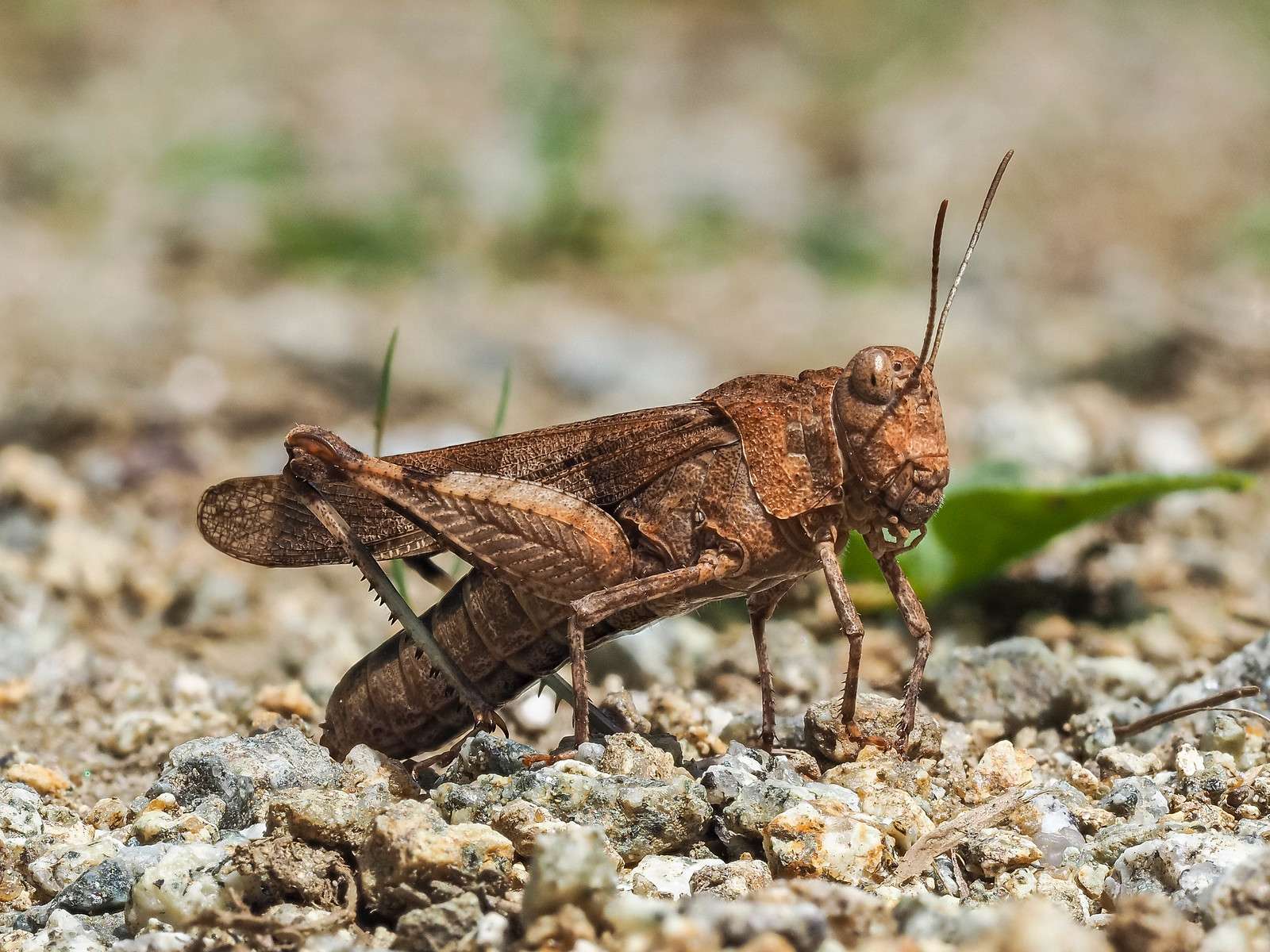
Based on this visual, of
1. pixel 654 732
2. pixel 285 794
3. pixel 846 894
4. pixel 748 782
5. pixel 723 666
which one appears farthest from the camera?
pixel 723 666

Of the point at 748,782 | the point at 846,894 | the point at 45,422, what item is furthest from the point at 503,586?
the point at 45,422

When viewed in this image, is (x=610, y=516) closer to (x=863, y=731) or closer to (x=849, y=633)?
(x=849, y=633)

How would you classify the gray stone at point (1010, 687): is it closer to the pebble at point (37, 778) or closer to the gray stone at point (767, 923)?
the gray stone at point (767, 923)

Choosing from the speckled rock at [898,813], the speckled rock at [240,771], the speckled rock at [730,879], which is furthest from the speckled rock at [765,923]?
the speckled rock at [240,771]

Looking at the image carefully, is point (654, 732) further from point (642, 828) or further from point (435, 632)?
point (642, 828)

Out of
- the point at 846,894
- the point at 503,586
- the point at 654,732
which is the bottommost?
the point at 846,894

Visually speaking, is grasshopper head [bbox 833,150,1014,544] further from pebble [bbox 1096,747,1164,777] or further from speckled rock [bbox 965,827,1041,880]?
speckled rock [bbox 965,827,1041,880]

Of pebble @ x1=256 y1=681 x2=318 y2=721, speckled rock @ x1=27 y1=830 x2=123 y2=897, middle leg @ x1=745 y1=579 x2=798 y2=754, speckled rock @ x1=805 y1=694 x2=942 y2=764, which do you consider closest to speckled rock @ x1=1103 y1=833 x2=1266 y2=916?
speckled rock @ x1=805 y1=694 x2=942 y2=764
